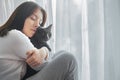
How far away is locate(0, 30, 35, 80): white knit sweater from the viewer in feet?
4.16

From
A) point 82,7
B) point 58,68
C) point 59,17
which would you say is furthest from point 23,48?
point 82,7

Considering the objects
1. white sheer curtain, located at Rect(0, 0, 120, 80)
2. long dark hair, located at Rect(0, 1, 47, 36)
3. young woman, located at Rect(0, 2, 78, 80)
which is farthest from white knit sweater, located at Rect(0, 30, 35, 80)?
white sheer curtain, located at Rect(0, 0, 120, 80)

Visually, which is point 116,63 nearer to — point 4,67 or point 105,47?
point 105,47

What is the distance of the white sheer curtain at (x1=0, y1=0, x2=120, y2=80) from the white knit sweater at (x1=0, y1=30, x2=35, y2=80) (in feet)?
2.26

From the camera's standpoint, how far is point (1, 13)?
1991 millimetres

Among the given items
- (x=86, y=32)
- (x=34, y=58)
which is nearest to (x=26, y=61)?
(x=34, y=58)

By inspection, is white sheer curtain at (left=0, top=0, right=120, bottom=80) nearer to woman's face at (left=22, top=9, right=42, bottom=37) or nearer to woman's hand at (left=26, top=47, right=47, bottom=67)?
woman's face at (left=22, top=9, right=42, bottom=37)

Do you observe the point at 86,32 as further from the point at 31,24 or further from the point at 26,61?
the point at 26,61

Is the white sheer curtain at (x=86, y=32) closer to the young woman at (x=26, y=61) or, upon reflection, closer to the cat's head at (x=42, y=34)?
the cat's head at (x=42, y=34)

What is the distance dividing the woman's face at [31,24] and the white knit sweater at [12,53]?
0.58 ft

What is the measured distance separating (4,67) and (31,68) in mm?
150

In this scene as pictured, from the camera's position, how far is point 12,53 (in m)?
1.29

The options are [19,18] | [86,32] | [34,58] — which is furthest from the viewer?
[86,32]

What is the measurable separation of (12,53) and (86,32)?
0.86 m
